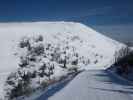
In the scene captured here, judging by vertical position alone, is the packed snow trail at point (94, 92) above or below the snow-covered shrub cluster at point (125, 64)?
below

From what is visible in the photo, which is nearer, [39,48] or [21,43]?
[39,48]

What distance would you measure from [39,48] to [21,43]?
24.5 metres

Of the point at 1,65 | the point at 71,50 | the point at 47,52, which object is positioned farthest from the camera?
the point at 71,50

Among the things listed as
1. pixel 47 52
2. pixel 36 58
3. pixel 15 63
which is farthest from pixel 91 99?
pixel 47 52

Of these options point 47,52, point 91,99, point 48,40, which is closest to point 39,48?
point 47,52

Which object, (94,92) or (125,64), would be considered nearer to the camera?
(94,92)

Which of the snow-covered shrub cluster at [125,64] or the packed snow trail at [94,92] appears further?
the snow-covered shrub cluster at [125,64]

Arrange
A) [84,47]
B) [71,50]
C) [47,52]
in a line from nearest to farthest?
[47,52]
[71,50]
[84,47]

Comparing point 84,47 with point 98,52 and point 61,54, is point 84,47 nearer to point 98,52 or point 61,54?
point 98,52

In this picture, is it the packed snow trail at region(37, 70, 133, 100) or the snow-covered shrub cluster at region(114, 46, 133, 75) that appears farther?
the snow-covered shrub cluster at region(114, 46, 133, 75)

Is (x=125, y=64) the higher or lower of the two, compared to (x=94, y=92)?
higher

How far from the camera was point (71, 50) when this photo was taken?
178 metres

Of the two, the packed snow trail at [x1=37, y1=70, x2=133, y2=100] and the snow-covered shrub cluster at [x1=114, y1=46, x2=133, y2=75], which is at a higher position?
the snow-covered shrub cluster at [x1=114, y1=46, x2=133, y2=75]

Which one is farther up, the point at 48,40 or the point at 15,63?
the point at 48,40
